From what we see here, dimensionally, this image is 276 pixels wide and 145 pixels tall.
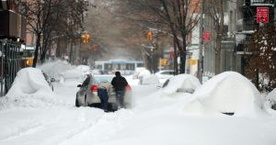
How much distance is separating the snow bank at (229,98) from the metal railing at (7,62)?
14720mm

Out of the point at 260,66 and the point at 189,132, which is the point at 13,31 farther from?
the point at 189,132

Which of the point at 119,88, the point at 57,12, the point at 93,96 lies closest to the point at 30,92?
the point at 93,96

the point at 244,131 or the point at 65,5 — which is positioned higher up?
the point at 65,5

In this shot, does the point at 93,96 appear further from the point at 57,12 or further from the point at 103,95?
the point at 57,12

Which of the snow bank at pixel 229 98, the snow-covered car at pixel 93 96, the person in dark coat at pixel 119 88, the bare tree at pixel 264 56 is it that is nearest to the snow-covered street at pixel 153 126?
the snow bank at pixel 229 98

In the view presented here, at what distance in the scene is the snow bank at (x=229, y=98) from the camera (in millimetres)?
16547

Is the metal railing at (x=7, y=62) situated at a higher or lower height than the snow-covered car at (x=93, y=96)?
higher

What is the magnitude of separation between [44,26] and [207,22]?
30.4 meters

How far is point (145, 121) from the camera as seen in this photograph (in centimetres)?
1650

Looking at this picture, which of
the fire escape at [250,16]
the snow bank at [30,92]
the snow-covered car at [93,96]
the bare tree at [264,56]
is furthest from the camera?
the fire escape at [250,16]

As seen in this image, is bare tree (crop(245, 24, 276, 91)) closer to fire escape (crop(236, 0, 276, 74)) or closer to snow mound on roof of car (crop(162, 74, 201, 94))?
snow mound on roof of car (crop(162, 74, 201, 94))

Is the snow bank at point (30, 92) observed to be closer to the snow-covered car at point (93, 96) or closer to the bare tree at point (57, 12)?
the snow-covered car at point (93, 96)

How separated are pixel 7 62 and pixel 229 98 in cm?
1823

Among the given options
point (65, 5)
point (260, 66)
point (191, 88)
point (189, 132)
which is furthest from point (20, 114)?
point (65, 5)
